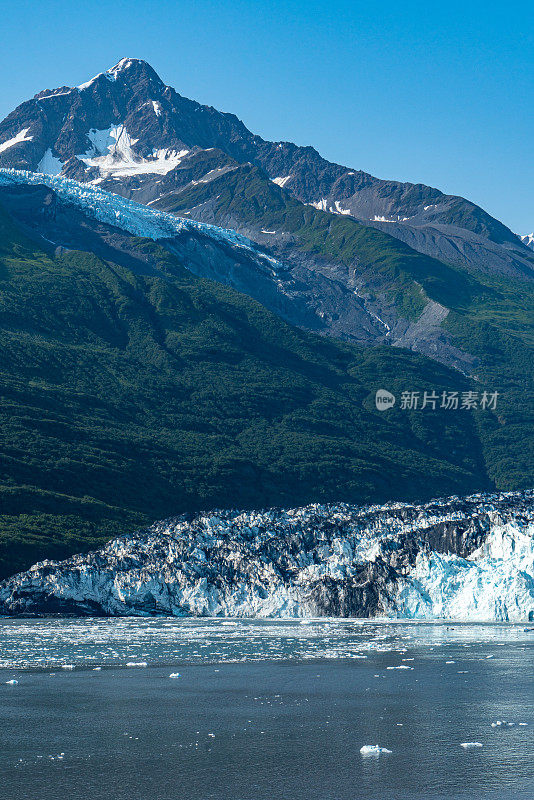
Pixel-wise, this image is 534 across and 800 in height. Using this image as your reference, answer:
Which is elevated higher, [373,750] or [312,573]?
[312,573]

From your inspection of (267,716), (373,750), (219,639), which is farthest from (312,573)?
(373,750)

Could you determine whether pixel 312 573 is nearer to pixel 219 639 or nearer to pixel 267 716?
pixel 219 639

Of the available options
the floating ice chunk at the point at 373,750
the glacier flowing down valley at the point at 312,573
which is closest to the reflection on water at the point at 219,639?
the glacier flowing down valley at the point at 312,573

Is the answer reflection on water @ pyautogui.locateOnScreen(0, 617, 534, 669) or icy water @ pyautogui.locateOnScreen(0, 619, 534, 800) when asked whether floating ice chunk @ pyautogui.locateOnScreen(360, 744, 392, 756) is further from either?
reflection on water @ pyautogui.locateOnScreen(0, 617, 534, 669)

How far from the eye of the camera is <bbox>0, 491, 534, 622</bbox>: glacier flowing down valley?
296 feet

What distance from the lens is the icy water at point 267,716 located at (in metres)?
35.6

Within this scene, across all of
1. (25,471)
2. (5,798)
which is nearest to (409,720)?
(5,798)

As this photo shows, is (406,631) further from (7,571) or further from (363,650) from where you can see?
(7,571)

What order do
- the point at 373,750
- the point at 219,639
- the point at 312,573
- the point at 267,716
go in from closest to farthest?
the point at 373,750 → the point at 267,716 → the point at 219,639 → the point at 312,573

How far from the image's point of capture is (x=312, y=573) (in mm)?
100062

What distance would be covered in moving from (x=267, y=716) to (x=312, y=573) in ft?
173

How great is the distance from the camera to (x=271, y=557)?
103 meters

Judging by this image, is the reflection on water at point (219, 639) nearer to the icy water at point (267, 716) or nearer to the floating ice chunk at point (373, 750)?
the icy water at point (267, 716)

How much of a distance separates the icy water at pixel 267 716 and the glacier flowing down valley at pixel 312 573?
9386 millimetres
